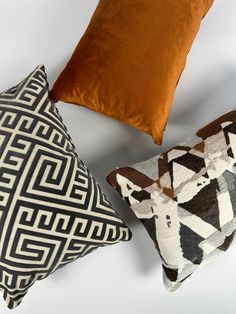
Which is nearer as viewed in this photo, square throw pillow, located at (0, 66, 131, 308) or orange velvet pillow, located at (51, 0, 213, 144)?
square throw pillow, located at (0, 66, 131, 308)

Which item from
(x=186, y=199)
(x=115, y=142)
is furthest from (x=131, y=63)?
(x=186, y=199)

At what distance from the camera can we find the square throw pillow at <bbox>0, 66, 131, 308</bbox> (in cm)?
74

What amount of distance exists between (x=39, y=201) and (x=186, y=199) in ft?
0.97

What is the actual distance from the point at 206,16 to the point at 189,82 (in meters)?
0.19

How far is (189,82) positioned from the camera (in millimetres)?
1046

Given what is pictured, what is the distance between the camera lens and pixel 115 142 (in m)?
0.97

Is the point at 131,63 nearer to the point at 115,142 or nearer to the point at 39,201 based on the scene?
the point at 115,142

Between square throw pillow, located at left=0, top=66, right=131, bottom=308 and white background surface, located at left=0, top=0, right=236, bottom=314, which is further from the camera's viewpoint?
white background surface, located at left=0, top=0, right=236, bottom=314

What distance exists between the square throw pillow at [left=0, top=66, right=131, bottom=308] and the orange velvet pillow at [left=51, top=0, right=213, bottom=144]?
4.6 inches

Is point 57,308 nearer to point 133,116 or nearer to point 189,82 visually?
point 133,116

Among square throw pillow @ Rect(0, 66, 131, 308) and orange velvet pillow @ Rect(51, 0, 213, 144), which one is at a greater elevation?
orange velvet pillow @ Rect(51, 0, 213, 144)

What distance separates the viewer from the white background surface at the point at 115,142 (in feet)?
3.02

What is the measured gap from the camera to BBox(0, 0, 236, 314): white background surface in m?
0.92

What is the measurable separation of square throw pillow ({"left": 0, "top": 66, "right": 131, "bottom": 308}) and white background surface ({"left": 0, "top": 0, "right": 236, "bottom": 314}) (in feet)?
0.40
